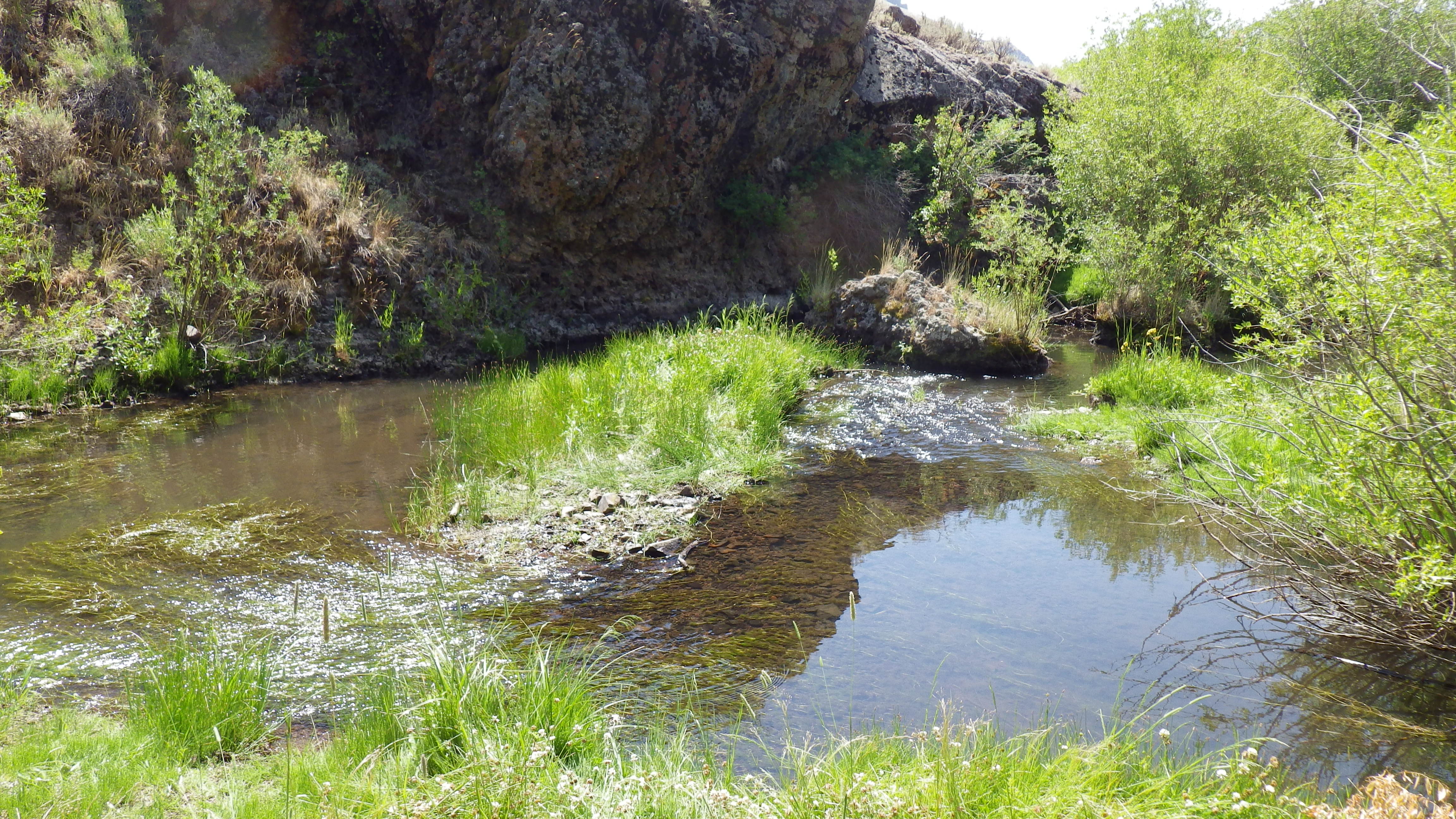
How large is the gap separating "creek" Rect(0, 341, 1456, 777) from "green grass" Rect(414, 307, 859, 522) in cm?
48

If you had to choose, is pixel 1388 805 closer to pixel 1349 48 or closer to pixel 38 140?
pixel 38 140

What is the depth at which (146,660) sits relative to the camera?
3.93 metres

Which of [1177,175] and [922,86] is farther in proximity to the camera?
[922,86]

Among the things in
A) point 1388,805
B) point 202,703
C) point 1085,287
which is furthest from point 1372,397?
point 1085,287

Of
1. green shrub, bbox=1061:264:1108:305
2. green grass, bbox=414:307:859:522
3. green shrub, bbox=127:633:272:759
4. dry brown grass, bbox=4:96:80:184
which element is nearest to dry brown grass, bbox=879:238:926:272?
green shrub, bbox=1061:264:1108:305

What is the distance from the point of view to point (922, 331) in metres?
13.6

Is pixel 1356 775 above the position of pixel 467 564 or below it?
above

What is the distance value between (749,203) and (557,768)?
16.0m

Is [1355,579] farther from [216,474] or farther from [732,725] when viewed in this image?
[216,474]

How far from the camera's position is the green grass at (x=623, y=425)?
24.3ft

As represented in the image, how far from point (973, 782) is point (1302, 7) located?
3407 cm

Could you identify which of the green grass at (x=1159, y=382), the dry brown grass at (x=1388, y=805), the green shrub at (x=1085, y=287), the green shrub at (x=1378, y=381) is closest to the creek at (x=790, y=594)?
the green shrub at (x=1378, y=381)

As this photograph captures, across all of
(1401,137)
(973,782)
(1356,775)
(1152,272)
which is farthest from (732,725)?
Result: (1152,272)

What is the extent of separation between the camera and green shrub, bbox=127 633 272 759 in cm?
340
